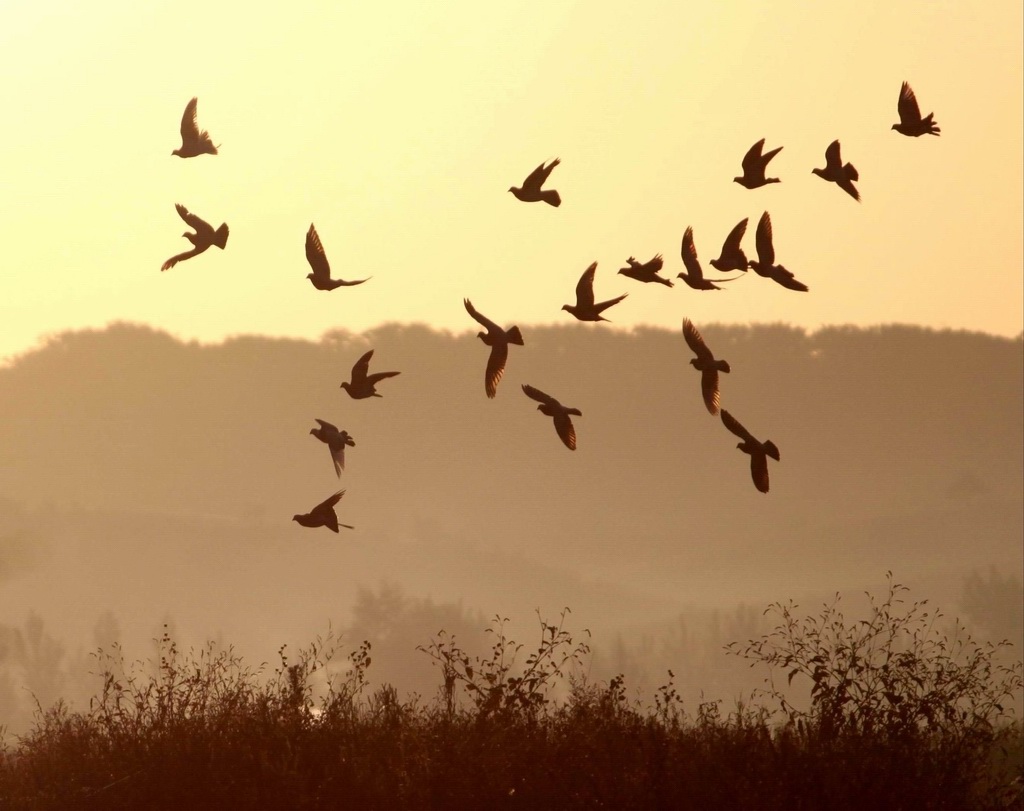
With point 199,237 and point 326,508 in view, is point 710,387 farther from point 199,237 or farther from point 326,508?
point 199,237

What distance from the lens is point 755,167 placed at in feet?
36.9

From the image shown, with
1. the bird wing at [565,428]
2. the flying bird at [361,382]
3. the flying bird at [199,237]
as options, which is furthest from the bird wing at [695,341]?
the flying bird at [199,237]

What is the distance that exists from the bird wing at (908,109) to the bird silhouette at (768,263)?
60.9 inches

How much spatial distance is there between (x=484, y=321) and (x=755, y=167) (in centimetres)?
293

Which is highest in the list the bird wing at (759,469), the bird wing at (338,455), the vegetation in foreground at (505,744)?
the bird wing at (338,455)

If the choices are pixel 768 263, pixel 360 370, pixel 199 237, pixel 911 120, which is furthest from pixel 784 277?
pixel 199 237

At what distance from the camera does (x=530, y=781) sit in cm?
973

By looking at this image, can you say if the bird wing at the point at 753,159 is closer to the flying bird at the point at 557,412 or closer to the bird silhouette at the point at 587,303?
the bird silhouette at the point at 587,303

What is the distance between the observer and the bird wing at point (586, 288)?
10.8 m

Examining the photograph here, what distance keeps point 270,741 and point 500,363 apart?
3735 mm

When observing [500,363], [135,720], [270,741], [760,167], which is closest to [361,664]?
[270,741]

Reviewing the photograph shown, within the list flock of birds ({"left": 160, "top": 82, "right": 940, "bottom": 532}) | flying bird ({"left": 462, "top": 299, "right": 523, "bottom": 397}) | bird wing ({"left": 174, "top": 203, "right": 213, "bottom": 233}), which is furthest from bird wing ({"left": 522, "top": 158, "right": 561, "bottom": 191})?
bird wing ({"left": 174, "top": 203, "right": 213, "bottom": 233})

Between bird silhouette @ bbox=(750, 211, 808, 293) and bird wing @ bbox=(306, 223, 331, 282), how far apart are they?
3673 mm

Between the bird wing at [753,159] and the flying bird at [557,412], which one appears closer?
the flying bird at [557,412]
